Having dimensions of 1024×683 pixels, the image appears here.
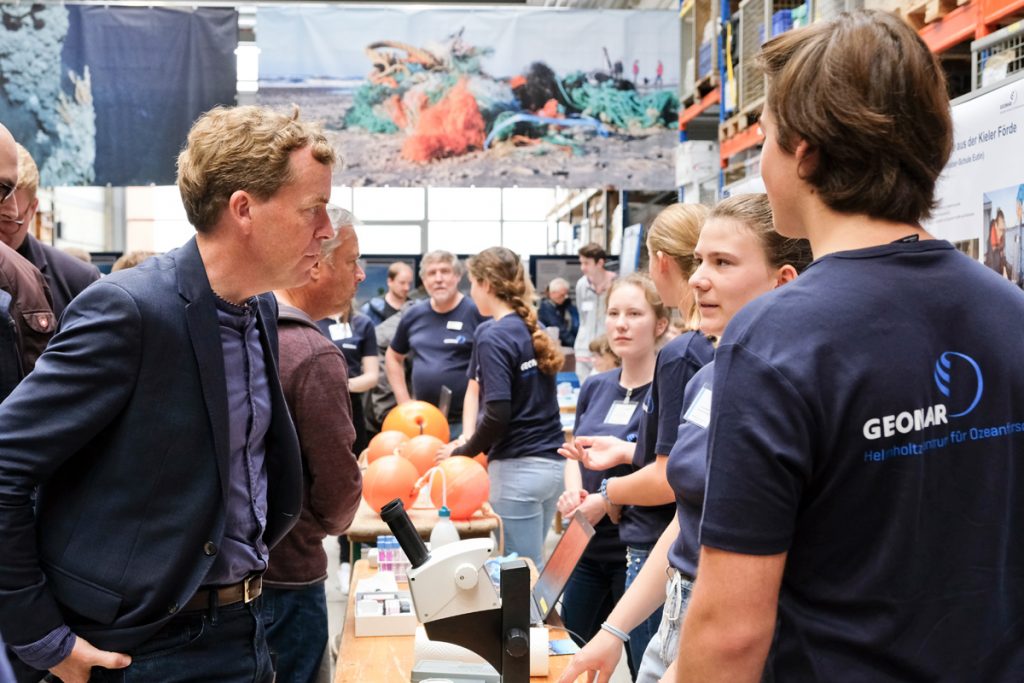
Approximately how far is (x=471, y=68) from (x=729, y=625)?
9.78 m

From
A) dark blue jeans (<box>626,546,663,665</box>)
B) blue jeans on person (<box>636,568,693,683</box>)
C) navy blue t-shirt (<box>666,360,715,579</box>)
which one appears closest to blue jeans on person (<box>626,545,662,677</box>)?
dark blue jeans (<box>626,546,663,665</box>)

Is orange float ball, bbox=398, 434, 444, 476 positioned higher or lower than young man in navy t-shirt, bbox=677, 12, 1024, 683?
lower

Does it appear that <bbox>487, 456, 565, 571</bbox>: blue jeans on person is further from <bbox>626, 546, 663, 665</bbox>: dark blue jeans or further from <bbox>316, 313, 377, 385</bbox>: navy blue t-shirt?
<bbox>316, 313, 377, 385</bbox>: navy blue t-shirt

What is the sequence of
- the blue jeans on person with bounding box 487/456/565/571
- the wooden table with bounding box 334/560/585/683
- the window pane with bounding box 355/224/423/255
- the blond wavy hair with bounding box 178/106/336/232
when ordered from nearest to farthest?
the blond wavy hair with bounding box 178/106/336/232 → the wooden table with bounding box 334/560/585/683 → the blue jeans on person with bounding box 487/456/565/571 → the window pane with bounding box 355/224/423/255

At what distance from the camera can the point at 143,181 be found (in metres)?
10.2

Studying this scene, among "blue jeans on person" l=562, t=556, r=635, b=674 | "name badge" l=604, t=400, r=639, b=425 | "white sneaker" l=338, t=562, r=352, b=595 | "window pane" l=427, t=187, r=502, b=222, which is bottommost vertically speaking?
"white sneaker" l=338, t=562, r=352, b=595

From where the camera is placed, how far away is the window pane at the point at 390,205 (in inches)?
850

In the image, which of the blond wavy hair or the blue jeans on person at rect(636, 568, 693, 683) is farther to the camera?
the blue jeans on person at rect(636, 568, 693, 683)

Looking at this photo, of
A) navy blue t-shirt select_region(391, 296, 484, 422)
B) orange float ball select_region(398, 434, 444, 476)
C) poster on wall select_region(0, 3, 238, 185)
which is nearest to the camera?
orange float ball select_region(398, 434, 444, 476)

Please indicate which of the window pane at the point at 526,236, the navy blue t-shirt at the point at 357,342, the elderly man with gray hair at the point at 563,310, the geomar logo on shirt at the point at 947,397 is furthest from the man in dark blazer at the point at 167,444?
the window pane at the point at 526,236

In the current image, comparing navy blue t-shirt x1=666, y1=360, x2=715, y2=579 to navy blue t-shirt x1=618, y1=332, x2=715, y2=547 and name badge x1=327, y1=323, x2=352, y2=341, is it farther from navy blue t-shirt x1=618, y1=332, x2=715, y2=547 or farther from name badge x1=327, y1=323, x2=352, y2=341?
name badge x1=327, y1=323, x2=352, y2=341

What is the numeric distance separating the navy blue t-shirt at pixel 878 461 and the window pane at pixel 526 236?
815 inches

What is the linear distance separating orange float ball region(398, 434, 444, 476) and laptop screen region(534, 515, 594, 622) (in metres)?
2.02

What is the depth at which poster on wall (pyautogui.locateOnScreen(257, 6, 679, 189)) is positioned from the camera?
33.9 ft
